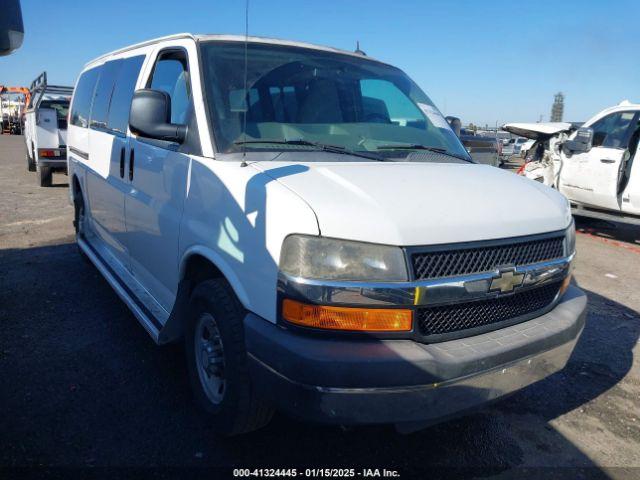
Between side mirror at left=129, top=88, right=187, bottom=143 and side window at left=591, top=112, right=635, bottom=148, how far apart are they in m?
7.70

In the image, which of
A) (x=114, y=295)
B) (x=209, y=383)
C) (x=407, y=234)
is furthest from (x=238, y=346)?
(x=114, y=295)

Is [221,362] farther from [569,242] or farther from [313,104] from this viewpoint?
[569,242]

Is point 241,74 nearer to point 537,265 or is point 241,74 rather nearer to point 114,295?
point 537,265

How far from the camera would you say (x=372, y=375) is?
202 cm

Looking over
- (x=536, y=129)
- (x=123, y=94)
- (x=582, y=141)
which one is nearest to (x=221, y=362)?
(x=123, y=94)

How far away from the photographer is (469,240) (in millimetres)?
2252

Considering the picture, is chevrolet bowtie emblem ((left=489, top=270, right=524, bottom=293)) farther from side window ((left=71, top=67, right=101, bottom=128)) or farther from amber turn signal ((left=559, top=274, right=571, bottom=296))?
side window ((left=71, top=67, right=101, bottom=128))

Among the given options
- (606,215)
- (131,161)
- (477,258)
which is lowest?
(606,215)

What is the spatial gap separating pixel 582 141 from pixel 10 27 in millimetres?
8354

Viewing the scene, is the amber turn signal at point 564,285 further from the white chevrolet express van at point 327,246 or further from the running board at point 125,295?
the running board at point 125,295

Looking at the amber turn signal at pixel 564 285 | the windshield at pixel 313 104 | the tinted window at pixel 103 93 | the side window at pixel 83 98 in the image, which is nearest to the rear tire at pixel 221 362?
the windshield at pixel 313 104

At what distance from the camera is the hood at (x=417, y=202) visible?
210cm

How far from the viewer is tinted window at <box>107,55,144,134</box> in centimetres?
394

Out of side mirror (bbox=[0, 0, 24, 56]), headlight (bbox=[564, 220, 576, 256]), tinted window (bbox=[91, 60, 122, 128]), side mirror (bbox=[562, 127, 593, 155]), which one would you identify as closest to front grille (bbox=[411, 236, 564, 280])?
headlight (bbox=[564, 220, 576, 256])
